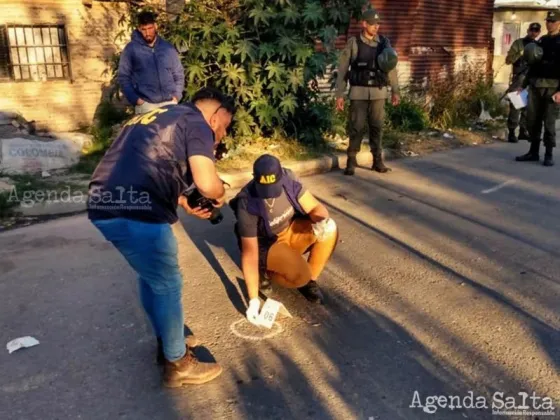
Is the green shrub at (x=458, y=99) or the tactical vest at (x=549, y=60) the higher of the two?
the tactical vest at (x=549, y=60)

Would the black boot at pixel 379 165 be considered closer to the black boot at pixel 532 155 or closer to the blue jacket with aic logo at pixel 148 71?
the black boot at pixel 532 155

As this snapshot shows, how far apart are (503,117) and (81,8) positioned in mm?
8510

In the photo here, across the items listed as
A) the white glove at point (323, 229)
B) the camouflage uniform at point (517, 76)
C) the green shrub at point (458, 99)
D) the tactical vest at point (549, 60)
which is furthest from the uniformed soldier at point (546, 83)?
the white glove at point (323, 229)

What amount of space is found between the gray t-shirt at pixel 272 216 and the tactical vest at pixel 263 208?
0.07 feet

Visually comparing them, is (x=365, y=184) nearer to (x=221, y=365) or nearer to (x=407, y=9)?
(x=221, y=365)

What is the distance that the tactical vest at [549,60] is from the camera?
7.13m

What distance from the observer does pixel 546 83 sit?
7.24m

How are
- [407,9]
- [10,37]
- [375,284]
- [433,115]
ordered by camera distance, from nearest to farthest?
[375,284] < [10,37] < [433,115] < [407,9]

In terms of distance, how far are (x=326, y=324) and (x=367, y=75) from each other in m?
→ 4.07

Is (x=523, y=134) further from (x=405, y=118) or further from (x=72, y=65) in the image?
(x=72, y=65)

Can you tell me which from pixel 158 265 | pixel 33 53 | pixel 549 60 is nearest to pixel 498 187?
pixel 549 60

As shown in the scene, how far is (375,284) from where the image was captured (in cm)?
402

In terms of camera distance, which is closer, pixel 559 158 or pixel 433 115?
pixel 559 158

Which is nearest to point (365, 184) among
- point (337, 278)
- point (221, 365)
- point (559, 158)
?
point (337, 278)
